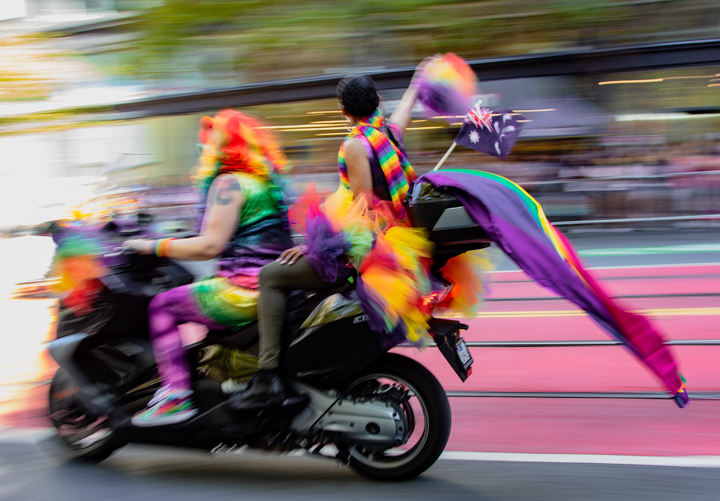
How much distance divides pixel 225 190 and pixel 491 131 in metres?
1.34

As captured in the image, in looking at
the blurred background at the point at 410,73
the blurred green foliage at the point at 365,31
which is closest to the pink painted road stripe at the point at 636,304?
the blurred background at the point at 410,73

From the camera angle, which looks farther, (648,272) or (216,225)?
(648,272)

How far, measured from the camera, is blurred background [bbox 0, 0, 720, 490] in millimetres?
9928

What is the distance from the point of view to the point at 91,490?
136 inches

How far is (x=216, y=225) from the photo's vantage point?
3.33 metres

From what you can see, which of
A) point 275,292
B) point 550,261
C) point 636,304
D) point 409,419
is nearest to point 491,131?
point 550,261

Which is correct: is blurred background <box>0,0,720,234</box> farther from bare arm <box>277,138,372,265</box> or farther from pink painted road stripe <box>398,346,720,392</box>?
bare arm <box>277,138,372,265</box>

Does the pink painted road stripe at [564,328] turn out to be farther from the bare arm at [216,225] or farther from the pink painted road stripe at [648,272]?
the bare arm at [216,225]

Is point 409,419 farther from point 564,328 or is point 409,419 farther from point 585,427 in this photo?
point 564,328

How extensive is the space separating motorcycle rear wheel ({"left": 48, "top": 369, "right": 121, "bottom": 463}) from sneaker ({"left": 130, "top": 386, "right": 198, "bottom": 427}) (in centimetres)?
38

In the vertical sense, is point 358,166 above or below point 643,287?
above

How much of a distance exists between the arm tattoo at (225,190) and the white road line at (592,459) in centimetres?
169

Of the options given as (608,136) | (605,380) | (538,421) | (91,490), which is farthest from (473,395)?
(608,136)

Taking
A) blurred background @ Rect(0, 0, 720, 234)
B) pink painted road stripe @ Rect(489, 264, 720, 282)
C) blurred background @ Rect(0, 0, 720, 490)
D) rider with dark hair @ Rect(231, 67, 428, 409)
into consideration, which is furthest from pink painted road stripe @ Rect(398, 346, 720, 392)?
blurred background @ Rect(0, 0, 720, 234)
